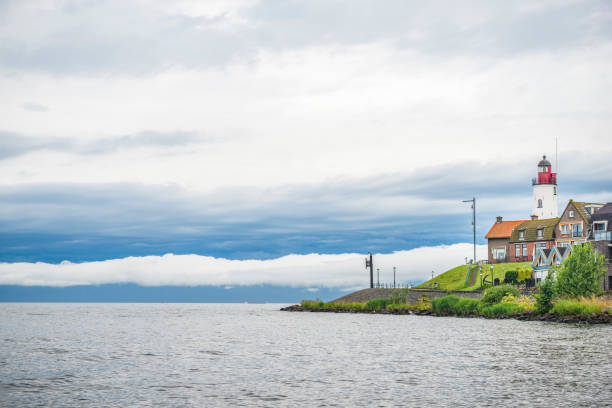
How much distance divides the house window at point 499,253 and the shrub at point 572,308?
5416 centimetres

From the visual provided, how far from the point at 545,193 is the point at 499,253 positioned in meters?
17.8

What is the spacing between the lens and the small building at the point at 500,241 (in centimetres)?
12962

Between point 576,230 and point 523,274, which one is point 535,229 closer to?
point 576,230

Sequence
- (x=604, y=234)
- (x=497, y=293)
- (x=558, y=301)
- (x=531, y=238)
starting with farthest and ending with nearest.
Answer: (x=531, y=238) → (x=604, y=234) → (x=497, y=293) → (x=558, y=301)

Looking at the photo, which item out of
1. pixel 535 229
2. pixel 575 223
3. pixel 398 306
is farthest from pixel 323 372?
pixel 535 229

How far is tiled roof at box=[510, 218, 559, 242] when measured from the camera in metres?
119

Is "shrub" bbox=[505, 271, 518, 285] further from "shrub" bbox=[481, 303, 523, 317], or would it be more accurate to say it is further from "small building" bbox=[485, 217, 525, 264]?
"shrub" bbox=[481, 303, 523, 317]

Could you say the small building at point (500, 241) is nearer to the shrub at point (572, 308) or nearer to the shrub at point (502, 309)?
the shrub at point (502, 309)

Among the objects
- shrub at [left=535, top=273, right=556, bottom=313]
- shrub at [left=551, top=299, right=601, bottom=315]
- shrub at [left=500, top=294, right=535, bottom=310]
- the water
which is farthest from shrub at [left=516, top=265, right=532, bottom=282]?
the water

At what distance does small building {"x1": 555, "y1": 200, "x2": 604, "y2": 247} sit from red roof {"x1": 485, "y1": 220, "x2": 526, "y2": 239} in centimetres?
1653

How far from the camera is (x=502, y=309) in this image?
8494 centimetres

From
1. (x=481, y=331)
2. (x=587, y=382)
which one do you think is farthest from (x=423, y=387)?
(x=481, y=331)

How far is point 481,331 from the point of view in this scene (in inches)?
2405

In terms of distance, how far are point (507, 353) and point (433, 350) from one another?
5455 mm
